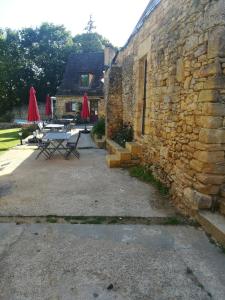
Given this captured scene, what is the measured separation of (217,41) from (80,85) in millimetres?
24529

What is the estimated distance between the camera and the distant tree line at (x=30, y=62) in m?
30.8

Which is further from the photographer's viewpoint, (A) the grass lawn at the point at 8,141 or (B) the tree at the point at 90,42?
(B) the tree at the point at 90,42

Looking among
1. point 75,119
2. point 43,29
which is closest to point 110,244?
point 75,119

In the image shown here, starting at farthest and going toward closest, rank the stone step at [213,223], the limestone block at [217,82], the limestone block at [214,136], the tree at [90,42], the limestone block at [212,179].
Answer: the tree at [90,42]
the limestone block at [212,179]
the limestone block at [214,136]
the limestone block at [217,82]
the stone step at [213,223]

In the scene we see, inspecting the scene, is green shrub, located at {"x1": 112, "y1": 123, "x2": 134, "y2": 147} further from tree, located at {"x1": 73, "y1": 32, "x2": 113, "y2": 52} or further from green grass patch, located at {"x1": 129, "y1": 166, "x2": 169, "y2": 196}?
tree, located at {"x1": 73, "y1": 32, "x2": 113, "y2": 52}

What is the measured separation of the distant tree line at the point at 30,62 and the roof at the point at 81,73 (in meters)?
3.80

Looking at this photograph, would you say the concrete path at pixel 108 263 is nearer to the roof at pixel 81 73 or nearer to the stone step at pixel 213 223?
the stone step at pixel 213 223

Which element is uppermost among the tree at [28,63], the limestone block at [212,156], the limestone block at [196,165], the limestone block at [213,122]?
the tree at [28,63]

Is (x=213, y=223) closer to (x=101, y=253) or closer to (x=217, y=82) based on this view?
(x=101, y=253)

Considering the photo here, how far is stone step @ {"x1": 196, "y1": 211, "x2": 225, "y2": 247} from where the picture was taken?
3.37 meters

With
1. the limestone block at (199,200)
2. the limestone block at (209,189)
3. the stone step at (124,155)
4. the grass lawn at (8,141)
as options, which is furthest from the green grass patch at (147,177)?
the grass lawn at (8,141)

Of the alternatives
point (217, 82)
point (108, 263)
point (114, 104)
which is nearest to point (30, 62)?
point (114, 104)

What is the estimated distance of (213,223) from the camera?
11.7 ft

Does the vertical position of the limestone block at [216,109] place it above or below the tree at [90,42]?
below
